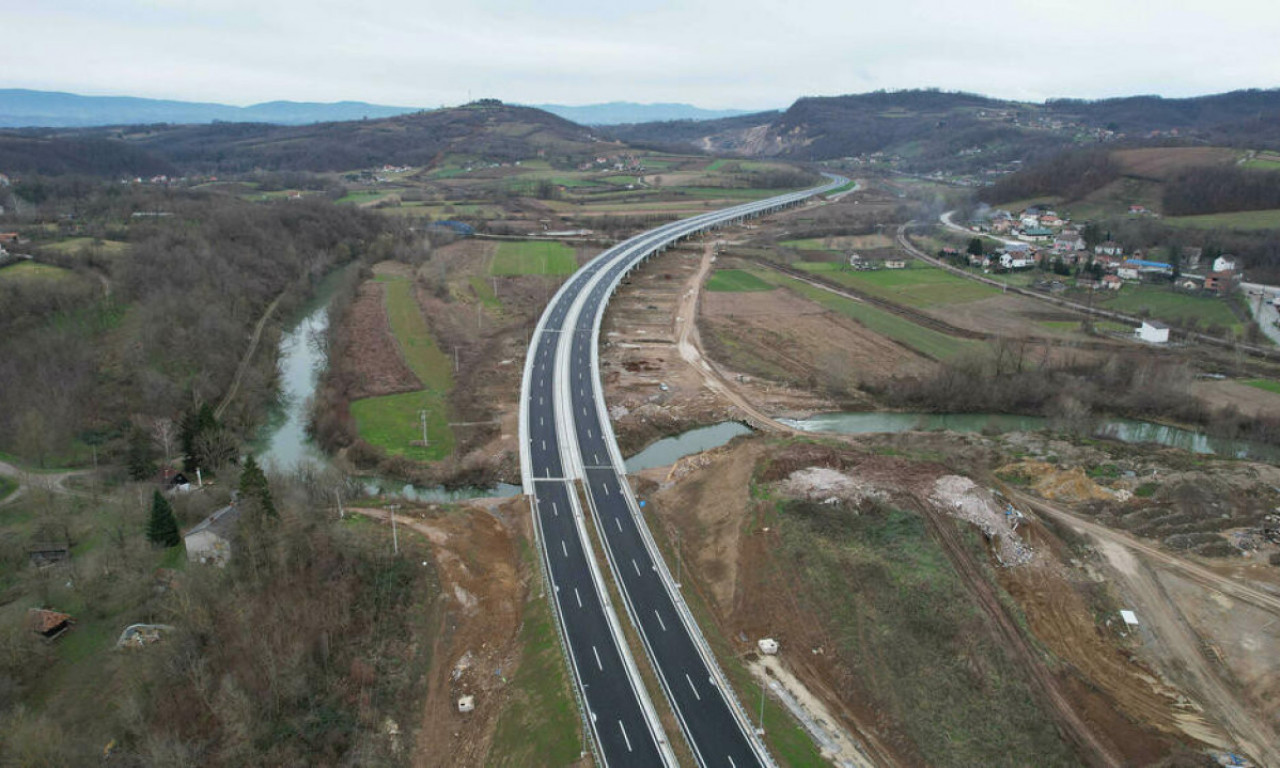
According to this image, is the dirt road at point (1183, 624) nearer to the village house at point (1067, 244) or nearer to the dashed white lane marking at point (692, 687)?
the dashed white lane marking at point (692, 687)

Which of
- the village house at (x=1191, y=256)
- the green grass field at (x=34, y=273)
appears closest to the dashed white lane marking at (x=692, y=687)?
the green grass field at (x=34, y=273)

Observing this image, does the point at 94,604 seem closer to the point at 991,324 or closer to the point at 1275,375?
the point at 991,324

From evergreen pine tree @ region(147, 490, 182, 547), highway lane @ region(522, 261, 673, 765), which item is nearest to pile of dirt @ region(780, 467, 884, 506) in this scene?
highway lane @ region(522, 261, 673, 765)

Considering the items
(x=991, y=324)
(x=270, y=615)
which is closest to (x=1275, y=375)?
(x=991, y=324)

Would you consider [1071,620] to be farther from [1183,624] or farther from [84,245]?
[84,245]

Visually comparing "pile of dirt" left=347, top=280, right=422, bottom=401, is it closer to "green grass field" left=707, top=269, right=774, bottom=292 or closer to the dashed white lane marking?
the dashed white lane marking

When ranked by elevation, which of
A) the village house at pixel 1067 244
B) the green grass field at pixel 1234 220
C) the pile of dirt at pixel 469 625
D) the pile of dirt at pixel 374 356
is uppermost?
the green grass field at pixel 1234 220
